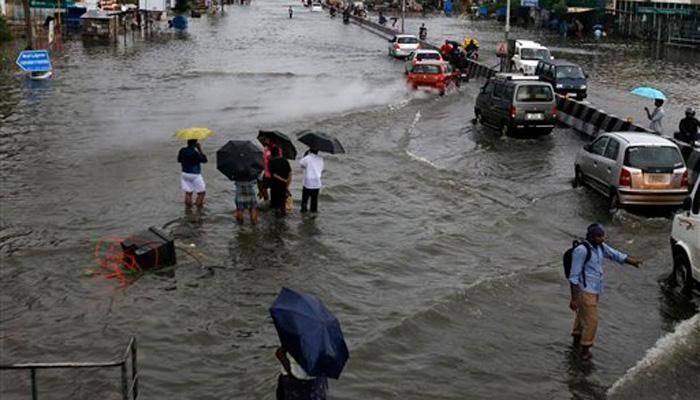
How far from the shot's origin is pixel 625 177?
16516 mm

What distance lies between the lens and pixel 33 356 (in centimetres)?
1004

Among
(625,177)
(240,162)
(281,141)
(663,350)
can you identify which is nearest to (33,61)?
(281,141)

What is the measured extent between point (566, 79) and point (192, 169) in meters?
20.1

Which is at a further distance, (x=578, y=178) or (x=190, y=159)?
(x=578, y=178)

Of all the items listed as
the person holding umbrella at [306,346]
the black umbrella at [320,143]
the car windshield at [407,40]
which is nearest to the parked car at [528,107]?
the black umbrella at [320,143]

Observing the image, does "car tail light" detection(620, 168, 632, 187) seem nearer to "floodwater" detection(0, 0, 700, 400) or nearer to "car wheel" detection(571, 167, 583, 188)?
"floodwater" detection(0, 0, 700, 400)

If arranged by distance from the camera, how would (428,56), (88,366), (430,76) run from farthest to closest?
(428,56), (430,76), (88,366)

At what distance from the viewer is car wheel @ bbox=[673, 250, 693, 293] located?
12.3m

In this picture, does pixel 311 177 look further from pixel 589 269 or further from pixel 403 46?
pixel 403 46

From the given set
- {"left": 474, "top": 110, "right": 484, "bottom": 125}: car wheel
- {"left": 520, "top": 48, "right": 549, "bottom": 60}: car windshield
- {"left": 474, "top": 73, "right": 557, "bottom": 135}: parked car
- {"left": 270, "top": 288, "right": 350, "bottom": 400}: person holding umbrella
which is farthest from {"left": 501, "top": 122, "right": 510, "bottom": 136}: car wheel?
{"left": 270, "top": 288, "right": 350, "bottom": 400}: person holding umbrella

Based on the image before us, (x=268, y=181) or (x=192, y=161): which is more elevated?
(x=192, y=161)

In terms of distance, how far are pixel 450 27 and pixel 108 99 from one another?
6663 centimetres

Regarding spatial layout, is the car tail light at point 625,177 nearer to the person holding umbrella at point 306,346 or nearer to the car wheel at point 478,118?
the person holding umbrella at point 306,346

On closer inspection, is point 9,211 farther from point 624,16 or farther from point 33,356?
point 624,16
